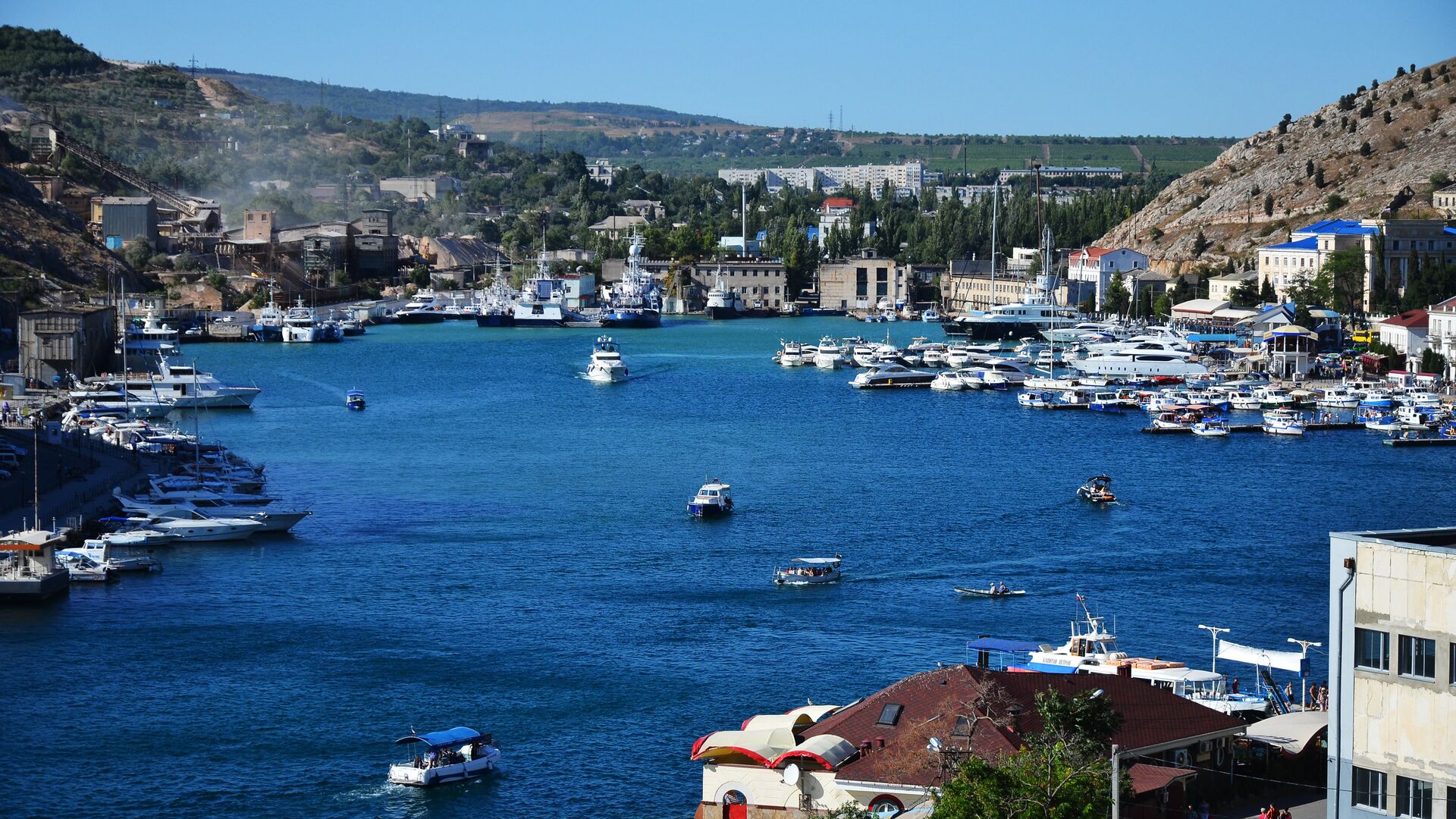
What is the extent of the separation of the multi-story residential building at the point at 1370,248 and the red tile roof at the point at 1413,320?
4.54 m

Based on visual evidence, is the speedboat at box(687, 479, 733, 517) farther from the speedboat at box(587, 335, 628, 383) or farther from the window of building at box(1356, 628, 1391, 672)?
the speedboat at box(587, 335, 628, 383)

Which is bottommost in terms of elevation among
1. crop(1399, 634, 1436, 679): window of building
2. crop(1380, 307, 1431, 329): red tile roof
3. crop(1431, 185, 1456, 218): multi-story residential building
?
crop(1399, 634, 1436, 679): window of building

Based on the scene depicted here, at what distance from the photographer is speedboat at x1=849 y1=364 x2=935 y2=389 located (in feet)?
134

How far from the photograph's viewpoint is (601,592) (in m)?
18.0

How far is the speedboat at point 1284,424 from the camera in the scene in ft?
102

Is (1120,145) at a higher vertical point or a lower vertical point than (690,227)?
higher

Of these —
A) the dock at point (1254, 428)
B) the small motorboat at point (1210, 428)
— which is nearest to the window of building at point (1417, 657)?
the small motorboat at point (1210, 428)

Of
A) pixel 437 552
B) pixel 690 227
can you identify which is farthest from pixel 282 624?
pixel 690 227

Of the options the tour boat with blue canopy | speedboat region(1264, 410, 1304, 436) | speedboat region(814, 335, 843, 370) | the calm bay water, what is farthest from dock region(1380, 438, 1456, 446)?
the tour boat with blue canopy

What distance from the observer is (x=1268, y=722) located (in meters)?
11.4

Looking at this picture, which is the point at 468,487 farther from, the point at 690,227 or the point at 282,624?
the point at 690,227

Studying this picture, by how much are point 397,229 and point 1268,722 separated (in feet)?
276

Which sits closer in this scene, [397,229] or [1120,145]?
[397,229]

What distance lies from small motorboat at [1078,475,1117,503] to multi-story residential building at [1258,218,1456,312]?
2295 cm
